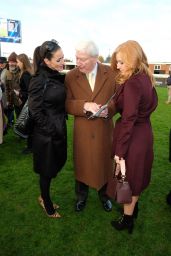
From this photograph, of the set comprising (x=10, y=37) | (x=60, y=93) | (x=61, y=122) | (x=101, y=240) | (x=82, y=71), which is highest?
(x=10, y=37)

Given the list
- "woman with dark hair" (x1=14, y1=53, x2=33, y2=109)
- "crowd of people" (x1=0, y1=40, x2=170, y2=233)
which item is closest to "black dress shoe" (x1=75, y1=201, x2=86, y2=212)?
"crowd of people" (x1=0, y1=40, x2=170, y2=233)

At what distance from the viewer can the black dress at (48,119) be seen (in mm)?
3043

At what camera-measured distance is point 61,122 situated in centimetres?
325

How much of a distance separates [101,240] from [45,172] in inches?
38.6

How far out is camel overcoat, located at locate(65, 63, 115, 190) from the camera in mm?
3406

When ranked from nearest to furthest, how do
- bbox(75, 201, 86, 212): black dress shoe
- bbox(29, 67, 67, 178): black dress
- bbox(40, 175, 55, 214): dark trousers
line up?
bbox(29, 67, 67, 178): black dress, bbox(40, 175, 55, 214): dark trousers, bbox(75, 201, 86, 212): black dress shoe

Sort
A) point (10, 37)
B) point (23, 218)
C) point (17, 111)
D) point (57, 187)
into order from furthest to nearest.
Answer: point (10, 37) < point (17, 111) < point (57, 187) < point (23, 218)

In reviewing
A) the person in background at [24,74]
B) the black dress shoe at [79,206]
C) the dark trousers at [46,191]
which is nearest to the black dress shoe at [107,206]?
the black dress shoe at [79,206]

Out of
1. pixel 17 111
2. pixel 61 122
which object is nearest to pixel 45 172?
pixel 61 122

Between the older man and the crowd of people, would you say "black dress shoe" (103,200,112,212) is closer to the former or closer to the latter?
the crowd of people

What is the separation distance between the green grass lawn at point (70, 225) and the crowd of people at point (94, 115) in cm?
16

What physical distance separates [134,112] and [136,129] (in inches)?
10.9

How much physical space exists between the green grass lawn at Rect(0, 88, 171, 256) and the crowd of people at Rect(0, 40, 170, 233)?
160mm

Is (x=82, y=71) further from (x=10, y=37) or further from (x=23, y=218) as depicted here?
(x=10, y=37)
